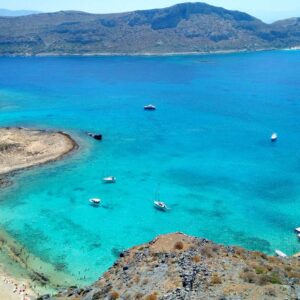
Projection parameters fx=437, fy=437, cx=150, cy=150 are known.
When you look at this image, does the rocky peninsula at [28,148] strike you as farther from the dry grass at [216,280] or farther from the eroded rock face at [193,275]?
the dry grass at [216,280]

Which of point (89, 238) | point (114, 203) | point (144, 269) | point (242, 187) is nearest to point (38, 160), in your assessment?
point (114, 203)

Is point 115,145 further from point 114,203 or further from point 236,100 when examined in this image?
point 236,100

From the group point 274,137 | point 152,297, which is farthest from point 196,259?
point 274,137

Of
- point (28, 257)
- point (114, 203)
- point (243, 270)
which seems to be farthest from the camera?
point (114, 203)

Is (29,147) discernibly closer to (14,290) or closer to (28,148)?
(28,148)

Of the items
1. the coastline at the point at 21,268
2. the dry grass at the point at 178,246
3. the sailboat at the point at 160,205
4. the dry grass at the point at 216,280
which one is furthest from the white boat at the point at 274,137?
the dry grass at the point at 216,280

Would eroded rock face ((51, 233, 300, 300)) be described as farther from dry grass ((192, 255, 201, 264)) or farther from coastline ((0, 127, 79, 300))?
coastline ((0, 127, 79, 300))
